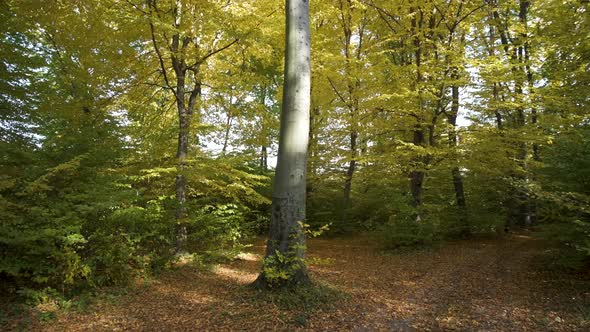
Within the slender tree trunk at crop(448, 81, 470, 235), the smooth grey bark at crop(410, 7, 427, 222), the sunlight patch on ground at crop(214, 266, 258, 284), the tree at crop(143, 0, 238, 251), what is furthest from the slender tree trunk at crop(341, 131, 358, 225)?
the sunlight patch on ground at crop(214, 266, 258, 284)

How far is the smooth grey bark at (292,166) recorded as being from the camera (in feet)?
16.7

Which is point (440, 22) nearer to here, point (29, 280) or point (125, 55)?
point (125, 55)

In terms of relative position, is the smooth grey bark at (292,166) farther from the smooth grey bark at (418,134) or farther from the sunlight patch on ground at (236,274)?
the smooth grey bark at (418,134)

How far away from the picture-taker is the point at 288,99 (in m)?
5.24

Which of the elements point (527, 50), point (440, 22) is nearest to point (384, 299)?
point (440, 22)

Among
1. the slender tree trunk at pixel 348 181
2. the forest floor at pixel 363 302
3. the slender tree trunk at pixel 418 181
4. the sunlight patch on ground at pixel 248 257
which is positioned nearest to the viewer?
the forest floor at pixel 363 302

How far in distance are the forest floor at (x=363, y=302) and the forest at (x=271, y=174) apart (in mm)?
43

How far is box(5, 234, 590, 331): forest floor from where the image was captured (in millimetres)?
4426

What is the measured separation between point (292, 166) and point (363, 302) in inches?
99.9

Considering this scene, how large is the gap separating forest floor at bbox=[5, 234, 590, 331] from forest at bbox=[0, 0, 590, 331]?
43 millimetres

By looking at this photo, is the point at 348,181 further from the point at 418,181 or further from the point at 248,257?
the point at 248,257

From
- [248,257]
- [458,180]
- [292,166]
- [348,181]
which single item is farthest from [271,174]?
[292,166]

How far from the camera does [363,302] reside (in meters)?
5.42

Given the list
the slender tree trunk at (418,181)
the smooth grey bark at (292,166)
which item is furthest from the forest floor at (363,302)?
the slender tree trunk at (418,181)
